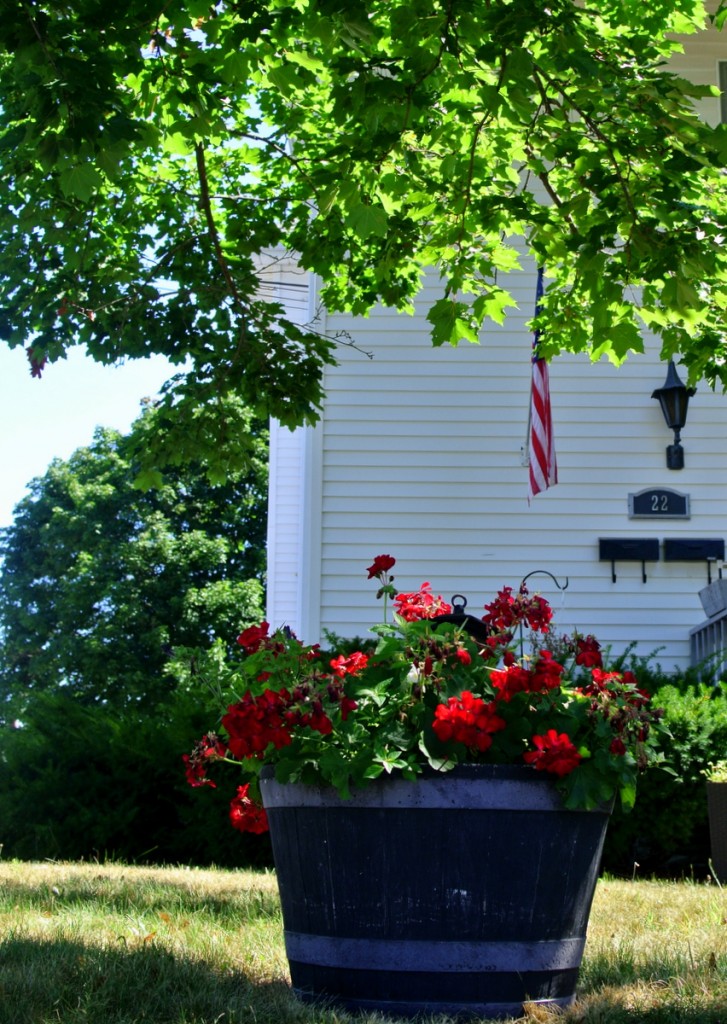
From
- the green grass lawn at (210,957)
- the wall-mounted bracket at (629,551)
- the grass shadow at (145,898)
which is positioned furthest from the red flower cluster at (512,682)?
the wall-mounted bracket at (629,551)

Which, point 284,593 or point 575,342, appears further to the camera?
point 284,593

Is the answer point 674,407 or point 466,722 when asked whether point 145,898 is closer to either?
point 466,722

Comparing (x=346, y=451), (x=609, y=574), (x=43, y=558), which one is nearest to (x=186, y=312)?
(x=346, y=451)

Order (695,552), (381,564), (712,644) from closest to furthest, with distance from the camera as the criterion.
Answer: (381,564) → (712,644) → (695,552)

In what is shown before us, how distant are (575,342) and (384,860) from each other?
13.0ft

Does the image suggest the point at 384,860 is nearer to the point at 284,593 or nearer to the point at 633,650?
the point at 633,650

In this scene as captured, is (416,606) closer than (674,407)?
Yes

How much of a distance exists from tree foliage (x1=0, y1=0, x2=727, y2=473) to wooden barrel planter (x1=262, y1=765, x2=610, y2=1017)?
2471 mm

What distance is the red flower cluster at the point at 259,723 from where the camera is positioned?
3.10 m

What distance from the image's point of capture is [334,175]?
5215 mm

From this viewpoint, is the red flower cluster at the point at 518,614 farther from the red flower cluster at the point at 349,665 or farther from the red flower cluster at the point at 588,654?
the red flower cluster at the point at 349,665

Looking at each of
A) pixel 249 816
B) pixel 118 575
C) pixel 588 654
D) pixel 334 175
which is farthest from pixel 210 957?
pixel 118 575

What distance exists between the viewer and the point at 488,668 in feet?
10.7

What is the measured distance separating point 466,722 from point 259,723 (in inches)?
23.0
